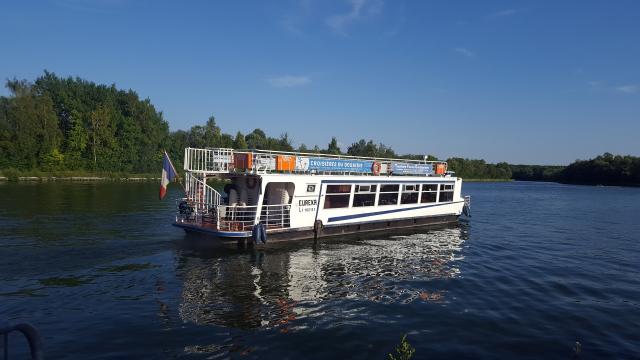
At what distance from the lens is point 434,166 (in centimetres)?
3478

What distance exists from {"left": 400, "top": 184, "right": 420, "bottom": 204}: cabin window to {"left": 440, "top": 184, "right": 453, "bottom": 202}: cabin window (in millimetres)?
3124

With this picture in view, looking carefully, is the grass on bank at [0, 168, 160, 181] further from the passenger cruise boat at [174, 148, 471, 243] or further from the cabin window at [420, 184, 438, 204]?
the cabin window at [420, 184, 438, 204]

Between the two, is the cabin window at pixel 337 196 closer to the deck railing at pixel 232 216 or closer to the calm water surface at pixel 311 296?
the calm water surface at pixel 311 296

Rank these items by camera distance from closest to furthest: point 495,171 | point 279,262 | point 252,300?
point 252,300 → point 279,262 → point 495,171

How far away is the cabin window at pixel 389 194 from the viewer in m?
29.3

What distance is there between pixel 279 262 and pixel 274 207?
4714mm

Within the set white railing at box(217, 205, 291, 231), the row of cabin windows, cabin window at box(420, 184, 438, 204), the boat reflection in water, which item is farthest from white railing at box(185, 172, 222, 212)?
cabin window at box(420, 184, 438, 204)

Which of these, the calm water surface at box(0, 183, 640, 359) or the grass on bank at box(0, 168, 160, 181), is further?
the grass on bank at box(0, 168, 160, 181)

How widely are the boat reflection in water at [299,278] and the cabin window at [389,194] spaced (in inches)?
162

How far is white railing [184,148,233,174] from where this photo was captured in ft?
75.2

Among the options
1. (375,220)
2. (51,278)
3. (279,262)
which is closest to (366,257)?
(279,262)

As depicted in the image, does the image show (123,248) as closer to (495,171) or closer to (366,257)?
(366,257)

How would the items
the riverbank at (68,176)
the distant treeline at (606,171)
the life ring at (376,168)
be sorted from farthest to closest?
1. the distant treeline at (606,171)
2. the riverbank at (68,176)
3. the life ring at (376,168)

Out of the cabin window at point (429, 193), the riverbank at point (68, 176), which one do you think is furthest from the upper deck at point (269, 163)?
the riverbank at point (68, 176)
